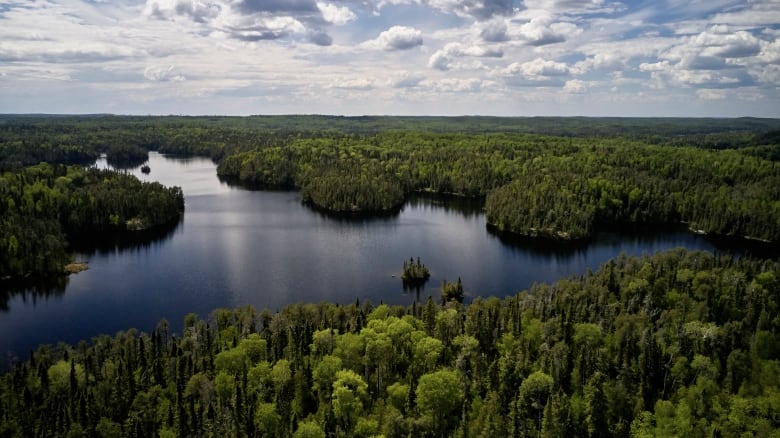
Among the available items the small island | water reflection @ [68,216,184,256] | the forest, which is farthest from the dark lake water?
the forest

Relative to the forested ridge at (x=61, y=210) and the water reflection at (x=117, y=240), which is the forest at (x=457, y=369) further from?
the water reflection at (x=117, y=240)

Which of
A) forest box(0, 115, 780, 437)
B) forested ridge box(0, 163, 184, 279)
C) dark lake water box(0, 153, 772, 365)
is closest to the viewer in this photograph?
forest box(0, 115, 780, 437)

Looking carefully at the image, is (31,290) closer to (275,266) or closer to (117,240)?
(117,240)

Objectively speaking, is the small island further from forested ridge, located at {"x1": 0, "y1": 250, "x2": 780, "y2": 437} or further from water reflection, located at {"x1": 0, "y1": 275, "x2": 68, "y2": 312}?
water reflection, located at {"x1": 0, "y1": 275, "x2": 68, "y2": 312}

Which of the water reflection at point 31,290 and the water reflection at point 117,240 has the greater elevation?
the water reflection at point 117,240

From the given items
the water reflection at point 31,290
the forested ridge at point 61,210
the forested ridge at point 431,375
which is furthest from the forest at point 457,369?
the forested ridge at point 61,210

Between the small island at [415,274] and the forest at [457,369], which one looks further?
the small island at [415,274]
